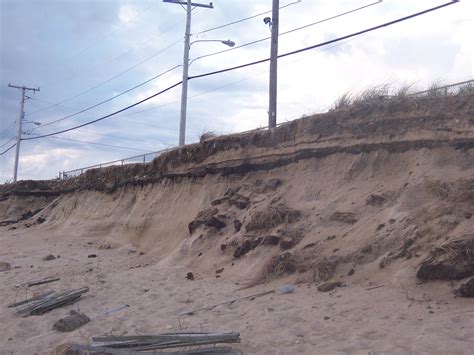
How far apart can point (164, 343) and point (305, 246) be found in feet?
12.5

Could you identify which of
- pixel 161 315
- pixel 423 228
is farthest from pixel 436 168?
pixel 161 315

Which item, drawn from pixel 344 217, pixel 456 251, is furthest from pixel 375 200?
pixel 456 251

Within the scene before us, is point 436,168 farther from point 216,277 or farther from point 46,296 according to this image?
point 46,296

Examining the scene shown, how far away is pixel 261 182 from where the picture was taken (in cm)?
1236

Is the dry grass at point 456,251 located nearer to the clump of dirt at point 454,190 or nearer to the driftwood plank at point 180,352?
the clump of dirt at point 454,190

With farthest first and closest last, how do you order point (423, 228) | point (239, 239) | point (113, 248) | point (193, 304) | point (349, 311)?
point (113, 248) < point (239, 239) < point (193, 304) < point (423, 228) < point (349, 311)

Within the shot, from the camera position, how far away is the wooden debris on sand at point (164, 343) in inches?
233

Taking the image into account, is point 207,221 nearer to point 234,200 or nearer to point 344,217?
point 234,200

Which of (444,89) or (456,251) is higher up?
(444,89)

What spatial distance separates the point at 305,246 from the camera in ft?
30.4

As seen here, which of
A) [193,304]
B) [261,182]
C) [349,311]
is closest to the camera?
[349,311]

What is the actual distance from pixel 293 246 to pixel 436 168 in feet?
8.93

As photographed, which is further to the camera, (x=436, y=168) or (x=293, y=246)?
(x=293, y=246)

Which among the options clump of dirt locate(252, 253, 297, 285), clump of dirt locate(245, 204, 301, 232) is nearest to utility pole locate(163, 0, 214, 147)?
clump of dirt locate(245, 204, 301, 232)
